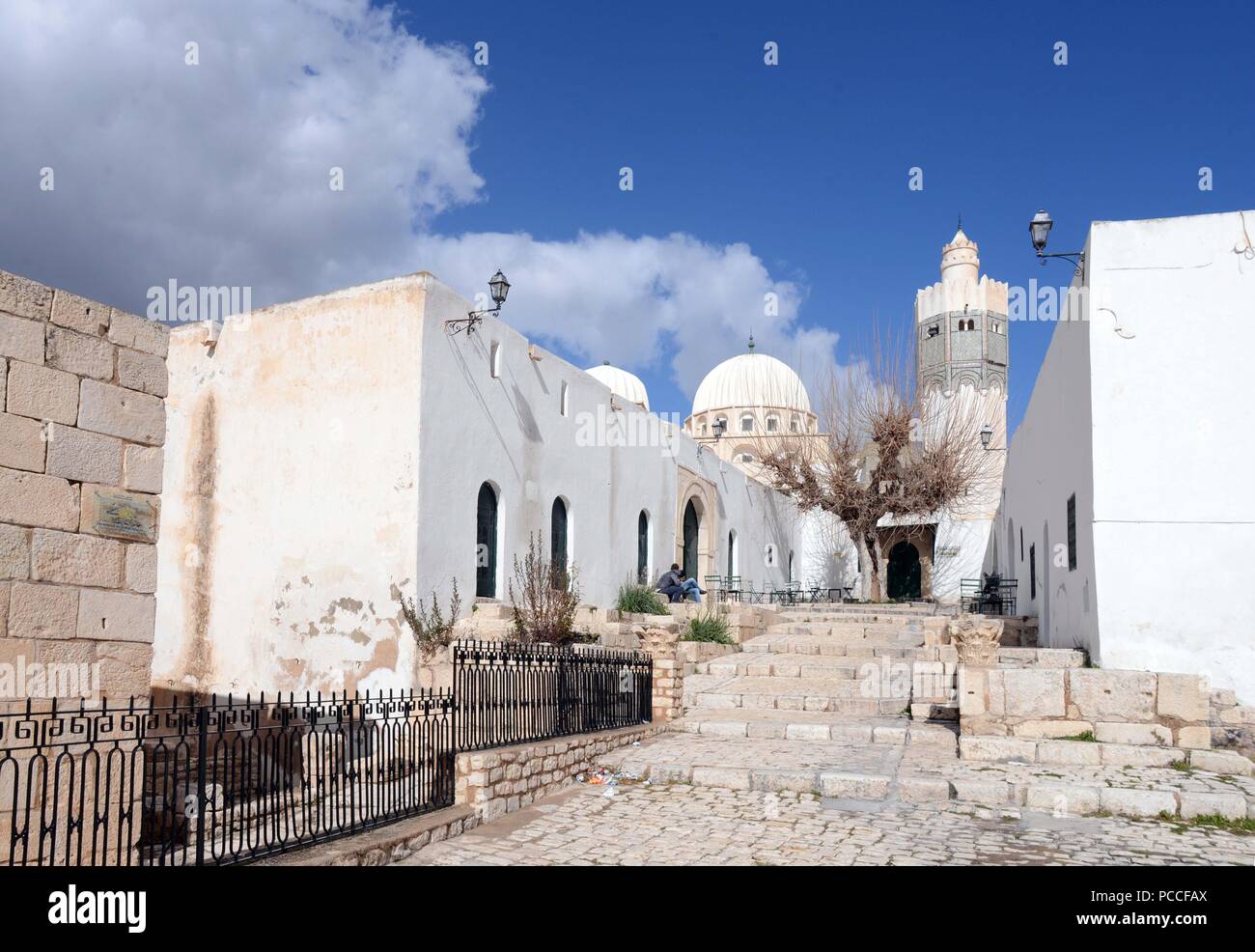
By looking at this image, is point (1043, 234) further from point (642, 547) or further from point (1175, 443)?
point (642, 547)

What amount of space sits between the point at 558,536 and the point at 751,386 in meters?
21.9

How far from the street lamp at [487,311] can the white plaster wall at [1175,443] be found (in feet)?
23.7

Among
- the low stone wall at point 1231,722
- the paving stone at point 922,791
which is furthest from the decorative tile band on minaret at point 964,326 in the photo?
the paving stone at point 922,791

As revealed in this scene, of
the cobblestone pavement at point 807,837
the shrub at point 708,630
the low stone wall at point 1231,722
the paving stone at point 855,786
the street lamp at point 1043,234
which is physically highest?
the street lamp at point 1043,234

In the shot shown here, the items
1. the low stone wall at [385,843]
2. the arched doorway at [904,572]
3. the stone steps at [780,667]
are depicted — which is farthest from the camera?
the arched doorway at [904,572]

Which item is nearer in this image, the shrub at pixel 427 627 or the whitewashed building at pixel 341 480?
the shrub at pixel 427 627

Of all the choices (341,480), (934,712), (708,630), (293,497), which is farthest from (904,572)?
(293,497)

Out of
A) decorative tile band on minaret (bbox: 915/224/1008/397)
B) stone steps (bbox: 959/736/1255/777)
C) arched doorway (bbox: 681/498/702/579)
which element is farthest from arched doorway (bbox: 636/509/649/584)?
decorative tile band on minaret (bbox: 915/224/1008/397)

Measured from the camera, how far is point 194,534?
47.4 feet

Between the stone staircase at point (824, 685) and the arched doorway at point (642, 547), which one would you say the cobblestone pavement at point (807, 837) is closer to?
the stone staircase at point (824, 685)

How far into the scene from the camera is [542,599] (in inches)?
563

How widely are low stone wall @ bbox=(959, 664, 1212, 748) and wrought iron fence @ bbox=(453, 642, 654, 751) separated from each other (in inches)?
125

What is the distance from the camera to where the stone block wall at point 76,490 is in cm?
478
